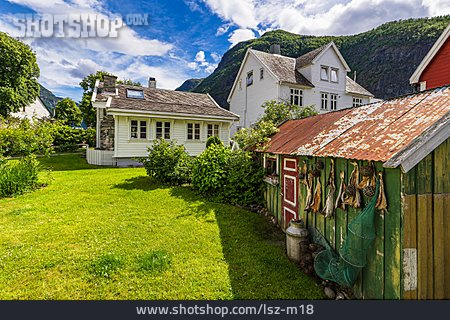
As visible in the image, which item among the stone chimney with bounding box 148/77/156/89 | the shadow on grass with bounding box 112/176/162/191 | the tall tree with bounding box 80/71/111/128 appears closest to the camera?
Result: the shadow on grass with bounding box 112/176/162/191

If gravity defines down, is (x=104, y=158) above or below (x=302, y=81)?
below

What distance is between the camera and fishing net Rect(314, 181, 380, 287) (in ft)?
9.27

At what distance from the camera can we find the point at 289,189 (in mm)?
5656

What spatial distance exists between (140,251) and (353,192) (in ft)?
13.3

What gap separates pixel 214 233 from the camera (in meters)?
5.71

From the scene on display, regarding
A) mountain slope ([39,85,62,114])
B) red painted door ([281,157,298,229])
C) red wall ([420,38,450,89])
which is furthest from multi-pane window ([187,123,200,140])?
mountain slope ([39,85,62,114])

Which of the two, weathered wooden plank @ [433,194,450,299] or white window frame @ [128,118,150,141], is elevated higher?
white window frame @ [128,118,150,141]

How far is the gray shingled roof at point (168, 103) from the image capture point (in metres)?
15.3

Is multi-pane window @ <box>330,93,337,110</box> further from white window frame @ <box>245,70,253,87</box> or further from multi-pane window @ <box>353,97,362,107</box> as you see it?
white window frame @ <box>245,70,253,87</box>

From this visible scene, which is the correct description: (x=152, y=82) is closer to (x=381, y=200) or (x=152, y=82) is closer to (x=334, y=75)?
(x=334, y=75)

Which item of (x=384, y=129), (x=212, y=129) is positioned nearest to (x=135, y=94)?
(x=212, y=129)

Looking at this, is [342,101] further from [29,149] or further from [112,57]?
[29,149]

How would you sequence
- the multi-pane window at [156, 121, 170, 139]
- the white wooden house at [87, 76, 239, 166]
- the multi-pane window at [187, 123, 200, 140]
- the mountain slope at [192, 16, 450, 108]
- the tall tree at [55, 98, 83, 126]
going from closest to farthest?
the white wooden house at [87, 76, 239, 166] → the multi-pane window at [156, 121, 170, 139] → the multi-pane window at [187, 123, 200, 140] → the tall tree at [55, 98, 83, 126] → the mountain slope at [192, 16, 450, 108]

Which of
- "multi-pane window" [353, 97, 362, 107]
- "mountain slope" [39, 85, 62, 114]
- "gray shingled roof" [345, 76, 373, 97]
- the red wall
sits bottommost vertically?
the red wall
